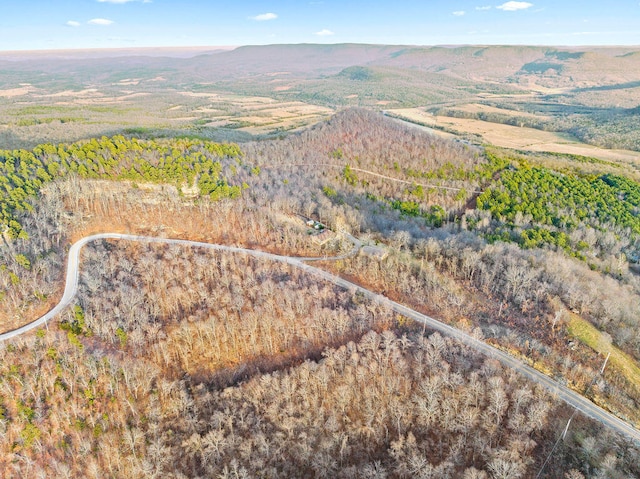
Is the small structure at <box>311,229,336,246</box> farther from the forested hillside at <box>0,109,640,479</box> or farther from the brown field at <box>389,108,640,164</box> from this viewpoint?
the brown field at <box>389,108,640,164</box>

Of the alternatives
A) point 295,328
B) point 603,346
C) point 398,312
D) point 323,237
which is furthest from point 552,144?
point 295,328

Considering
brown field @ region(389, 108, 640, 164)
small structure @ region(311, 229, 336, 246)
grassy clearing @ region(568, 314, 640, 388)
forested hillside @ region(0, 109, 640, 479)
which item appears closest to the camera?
forested hillside @ region(0, 109, 640, 479)

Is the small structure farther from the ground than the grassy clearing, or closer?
farther from the ground

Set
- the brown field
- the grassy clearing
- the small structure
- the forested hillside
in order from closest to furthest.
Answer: the forested hillside < the grassy clearing < the small structure < the brown field

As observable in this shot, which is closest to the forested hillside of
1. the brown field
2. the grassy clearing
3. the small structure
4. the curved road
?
the grassy clearing

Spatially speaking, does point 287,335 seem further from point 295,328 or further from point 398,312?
point 398,312

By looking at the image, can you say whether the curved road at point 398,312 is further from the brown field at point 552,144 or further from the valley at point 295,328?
the brown field at point 552,144
